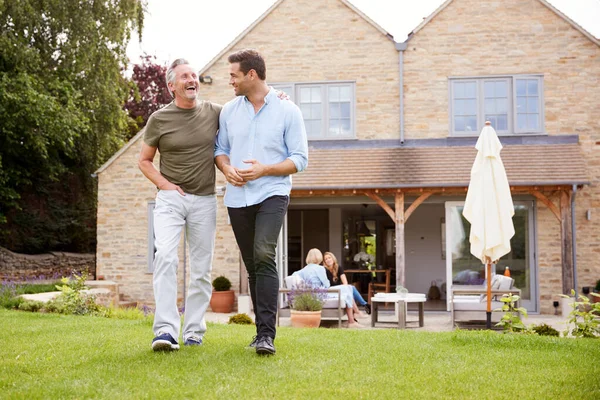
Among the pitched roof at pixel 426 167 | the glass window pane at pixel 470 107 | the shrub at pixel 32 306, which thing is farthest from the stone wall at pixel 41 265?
the glass window pane at pixel 470 107

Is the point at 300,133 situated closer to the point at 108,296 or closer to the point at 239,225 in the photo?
the point at 239,225

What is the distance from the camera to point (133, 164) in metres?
15.8

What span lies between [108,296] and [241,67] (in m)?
10.6

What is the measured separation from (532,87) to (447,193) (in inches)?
124

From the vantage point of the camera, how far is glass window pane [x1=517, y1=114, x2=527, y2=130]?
14.7 metres

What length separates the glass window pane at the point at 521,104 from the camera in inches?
582

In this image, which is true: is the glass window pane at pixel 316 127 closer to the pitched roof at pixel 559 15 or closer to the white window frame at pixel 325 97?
the white window frame at pixel 325 97

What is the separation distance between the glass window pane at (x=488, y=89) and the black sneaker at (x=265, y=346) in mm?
11822

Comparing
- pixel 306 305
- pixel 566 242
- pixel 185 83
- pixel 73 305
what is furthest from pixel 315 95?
pixel 185 83

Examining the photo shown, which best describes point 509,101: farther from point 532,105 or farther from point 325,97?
point 325,97

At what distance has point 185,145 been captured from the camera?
4.73m

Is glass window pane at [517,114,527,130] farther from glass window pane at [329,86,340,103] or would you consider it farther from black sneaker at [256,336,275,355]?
black sneaker at [256,336,275,355]

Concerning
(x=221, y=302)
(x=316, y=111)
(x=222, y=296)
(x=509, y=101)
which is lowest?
(x=221, y=302)

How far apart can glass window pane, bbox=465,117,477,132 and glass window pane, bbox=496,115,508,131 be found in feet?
1.57
